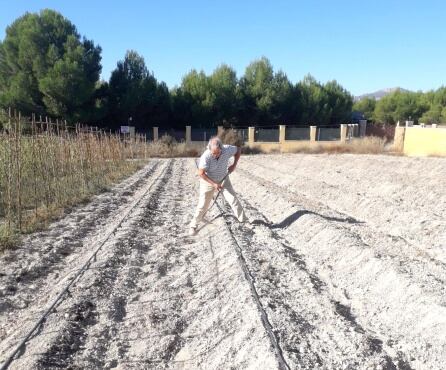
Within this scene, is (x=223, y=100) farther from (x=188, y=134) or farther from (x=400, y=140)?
(x=400, y=140)

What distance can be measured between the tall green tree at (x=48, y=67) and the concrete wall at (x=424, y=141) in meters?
20.5

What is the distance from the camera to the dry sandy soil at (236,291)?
12.6 ft

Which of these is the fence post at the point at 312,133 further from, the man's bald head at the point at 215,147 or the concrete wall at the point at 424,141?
the man's bald head at the point at 215,147

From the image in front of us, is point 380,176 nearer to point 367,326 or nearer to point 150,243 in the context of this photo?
point 150,243

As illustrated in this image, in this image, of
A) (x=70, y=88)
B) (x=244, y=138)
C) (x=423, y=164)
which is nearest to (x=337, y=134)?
(x=244, y=138)

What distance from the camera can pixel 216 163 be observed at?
759cm

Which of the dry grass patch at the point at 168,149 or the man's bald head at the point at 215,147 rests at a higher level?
the man's bald head at the point at 215,147

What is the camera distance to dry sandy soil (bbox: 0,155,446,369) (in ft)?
12.6

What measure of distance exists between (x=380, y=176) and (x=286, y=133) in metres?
19.9

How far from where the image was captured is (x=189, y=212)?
10203mm

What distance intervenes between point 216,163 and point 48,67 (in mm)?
28650

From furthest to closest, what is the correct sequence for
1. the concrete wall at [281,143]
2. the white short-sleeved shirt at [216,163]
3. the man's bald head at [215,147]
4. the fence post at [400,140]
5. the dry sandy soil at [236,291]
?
the concrete wall at [281,143], the fence post at [400,140], the white short-sleeved shirt at [216,163], the man's bald head at [215,147], the dry sandy soil at [236,291]

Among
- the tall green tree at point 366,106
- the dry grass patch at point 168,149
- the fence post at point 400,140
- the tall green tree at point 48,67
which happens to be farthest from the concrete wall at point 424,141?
the tall green tree at point 366,106

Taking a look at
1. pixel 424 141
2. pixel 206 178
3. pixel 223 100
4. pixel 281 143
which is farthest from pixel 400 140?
pixel 206 178
